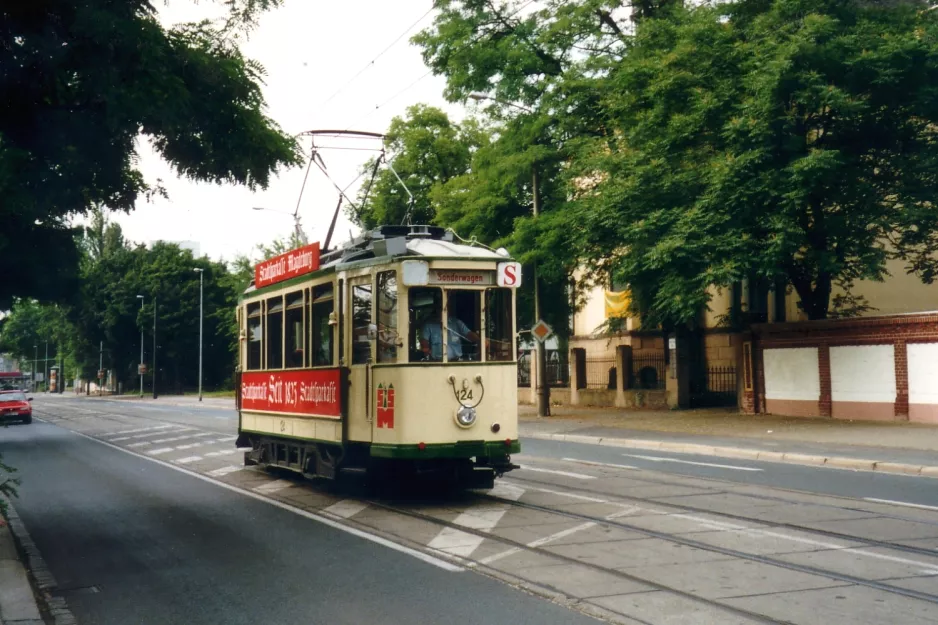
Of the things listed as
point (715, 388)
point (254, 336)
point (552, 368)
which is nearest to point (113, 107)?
point (254, 336)

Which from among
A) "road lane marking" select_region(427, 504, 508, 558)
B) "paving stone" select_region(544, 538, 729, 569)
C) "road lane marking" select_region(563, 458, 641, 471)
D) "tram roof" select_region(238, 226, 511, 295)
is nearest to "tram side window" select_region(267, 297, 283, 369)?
"tram roof" select_region(238, 226, 511, 295)

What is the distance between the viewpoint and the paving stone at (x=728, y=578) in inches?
280

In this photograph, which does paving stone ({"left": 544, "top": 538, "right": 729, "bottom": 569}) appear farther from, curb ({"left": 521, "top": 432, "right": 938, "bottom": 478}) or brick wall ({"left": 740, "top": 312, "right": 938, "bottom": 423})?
brick wall ({"left": 740, "top": 312, "right": 938, "bottom": 423})

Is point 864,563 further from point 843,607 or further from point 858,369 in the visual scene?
point 858,369

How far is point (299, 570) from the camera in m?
8.27

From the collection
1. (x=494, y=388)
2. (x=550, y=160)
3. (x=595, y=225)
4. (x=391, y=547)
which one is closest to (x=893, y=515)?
(x=494, y=388)

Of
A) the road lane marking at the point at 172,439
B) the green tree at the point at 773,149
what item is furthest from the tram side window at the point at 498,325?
the road lane marking at the point at 172,439

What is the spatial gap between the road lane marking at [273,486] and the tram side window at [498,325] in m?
4.13

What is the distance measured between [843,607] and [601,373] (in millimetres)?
30237

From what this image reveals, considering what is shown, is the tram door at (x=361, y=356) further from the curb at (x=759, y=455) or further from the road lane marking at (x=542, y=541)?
the curb at (x=759, y=455)

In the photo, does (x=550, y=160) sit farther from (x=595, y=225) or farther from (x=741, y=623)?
(x=741, y=623)

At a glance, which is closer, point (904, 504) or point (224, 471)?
point (904, 504)

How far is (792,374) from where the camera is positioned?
26.2 metres

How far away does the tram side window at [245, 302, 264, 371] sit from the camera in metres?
16.0
